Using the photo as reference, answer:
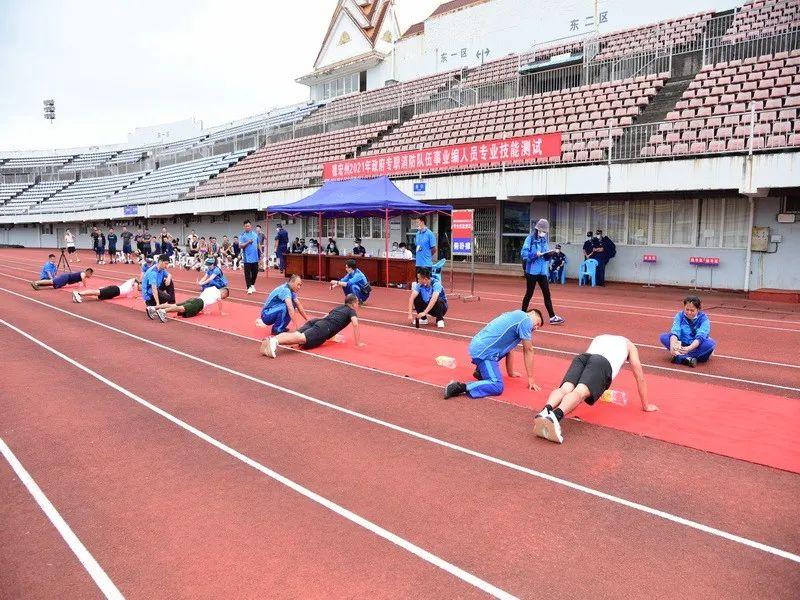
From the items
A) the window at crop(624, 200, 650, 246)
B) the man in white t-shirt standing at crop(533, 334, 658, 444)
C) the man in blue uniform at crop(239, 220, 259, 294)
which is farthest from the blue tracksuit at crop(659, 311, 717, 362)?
the window at crop(624, 200, 650, 246)

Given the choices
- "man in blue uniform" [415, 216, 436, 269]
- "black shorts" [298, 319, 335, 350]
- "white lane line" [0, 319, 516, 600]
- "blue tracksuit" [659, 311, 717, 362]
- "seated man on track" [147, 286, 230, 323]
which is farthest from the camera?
"man in blue uniform" [415, 216, 436, 269]

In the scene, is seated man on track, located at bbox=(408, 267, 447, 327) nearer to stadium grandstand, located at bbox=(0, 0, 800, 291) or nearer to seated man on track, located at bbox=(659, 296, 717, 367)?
seated man on track, located at bbox=(659, 296, 717, 367)

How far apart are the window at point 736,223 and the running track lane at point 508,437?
1358cm

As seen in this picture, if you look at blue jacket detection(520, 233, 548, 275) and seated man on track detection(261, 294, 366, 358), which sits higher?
blue jacket detection(520, 233, 548, 275)

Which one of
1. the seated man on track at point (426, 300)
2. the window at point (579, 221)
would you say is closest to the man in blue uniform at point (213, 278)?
the seated man on track at point (426, 300)

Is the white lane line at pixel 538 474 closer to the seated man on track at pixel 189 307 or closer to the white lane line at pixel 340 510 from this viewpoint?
the white lane line at pixel 340 510

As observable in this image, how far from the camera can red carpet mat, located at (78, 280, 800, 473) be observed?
5.29 metres

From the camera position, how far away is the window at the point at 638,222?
18.8 meters

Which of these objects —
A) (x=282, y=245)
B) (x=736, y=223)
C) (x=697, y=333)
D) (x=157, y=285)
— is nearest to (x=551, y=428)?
(x=697, y=333)

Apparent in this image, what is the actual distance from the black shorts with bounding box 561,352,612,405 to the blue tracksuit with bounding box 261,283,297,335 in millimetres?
5445

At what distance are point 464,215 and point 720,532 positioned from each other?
11824mm

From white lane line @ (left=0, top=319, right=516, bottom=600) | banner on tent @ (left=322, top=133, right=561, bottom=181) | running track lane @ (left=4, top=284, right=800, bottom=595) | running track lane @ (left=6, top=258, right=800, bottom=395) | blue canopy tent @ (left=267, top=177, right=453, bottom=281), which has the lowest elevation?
running track lane @ (left=6, top=258, right=800, bottom=395)

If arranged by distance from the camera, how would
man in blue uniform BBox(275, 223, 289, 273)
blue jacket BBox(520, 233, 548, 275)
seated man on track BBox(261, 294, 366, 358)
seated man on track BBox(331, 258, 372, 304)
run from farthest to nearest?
man in blue uniform BBox(275, 223, 289, 273), seated man on track BBox(331, 258, 372, 304), blue jacket BBox(520, 233, 548, 275), seated man on track BBox(261, 294, 366, 358)

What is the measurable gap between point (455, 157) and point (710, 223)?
28.7 ft
